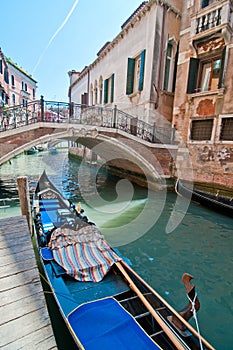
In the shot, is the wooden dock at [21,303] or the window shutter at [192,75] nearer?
the wooden dock at [21,303]

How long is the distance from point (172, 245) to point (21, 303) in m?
3.29

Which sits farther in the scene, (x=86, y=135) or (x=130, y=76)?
(x=130, y=76)

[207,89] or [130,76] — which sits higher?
[130,76]

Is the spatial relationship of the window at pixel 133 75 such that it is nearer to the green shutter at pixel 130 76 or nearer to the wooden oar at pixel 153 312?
the green shutter at pixel 130 76

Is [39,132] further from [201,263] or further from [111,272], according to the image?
[201,263]

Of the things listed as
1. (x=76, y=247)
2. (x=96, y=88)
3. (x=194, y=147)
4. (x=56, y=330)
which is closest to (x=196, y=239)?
(x=76, y=247)

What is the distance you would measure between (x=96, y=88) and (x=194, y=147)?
363 inches

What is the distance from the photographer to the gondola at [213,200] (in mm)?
5500

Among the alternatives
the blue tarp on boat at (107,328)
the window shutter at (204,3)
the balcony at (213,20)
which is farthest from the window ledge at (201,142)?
the blue tarp on boat at (107,328)

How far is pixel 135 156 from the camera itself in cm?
741

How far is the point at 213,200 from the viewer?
589 cm

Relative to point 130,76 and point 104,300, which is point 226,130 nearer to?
point 130,76

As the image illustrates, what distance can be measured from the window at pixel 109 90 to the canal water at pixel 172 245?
21.1 feet

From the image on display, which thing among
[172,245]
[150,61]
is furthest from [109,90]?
[172,245]
